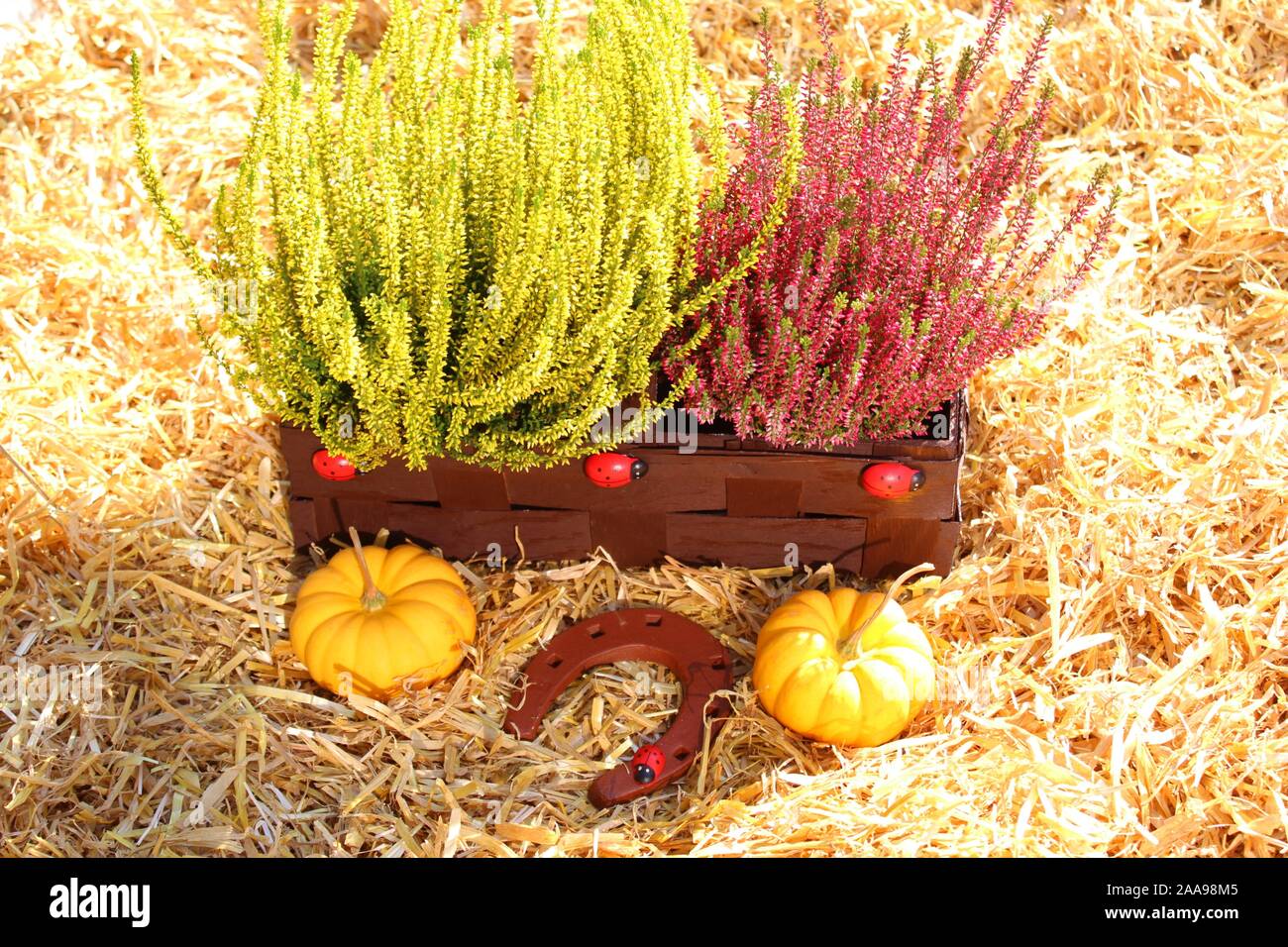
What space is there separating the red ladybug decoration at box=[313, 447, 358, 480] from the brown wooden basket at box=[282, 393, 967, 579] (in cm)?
2

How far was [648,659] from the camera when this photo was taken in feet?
8.07

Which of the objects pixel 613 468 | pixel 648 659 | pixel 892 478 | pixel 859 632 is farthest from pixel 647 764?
pixel 892 478

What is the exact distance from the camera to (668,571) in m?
2.58

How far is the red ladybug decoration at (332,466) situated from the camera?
240 cm

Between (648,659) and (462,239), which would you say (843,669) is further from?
(462,239)

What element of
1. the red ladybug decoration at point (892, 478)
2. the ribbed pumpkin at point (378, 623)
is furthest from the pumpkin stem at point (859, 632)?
the ribbed pumpkin at point (378, 623)

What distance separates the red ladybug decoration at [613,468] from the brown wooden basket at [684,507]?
0.02 metres

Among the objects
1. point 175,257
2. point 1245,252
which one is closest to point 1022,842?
point 1245,252

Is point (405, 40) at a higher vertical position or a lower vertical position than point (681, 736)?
higher

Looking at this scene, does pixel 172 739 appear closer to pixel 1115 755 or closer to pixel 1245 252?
pixel 1115 755

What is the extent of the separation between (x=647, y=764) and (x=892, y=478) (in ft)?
2.17

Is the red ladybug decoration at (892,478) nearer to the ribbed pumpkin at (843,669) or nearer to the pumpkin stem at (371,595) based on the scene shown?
the ribbed pumpkin at (843,669)

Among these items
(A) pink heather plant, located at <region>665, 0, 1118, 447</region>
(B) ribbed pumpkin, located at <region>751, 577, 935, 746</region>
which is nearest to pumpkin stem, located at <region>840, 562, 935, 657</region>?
(B) ribbed pumpkin, located at <region>751, 577, 935, 746</region>

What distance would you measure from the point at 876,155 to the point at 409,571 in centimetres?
114
